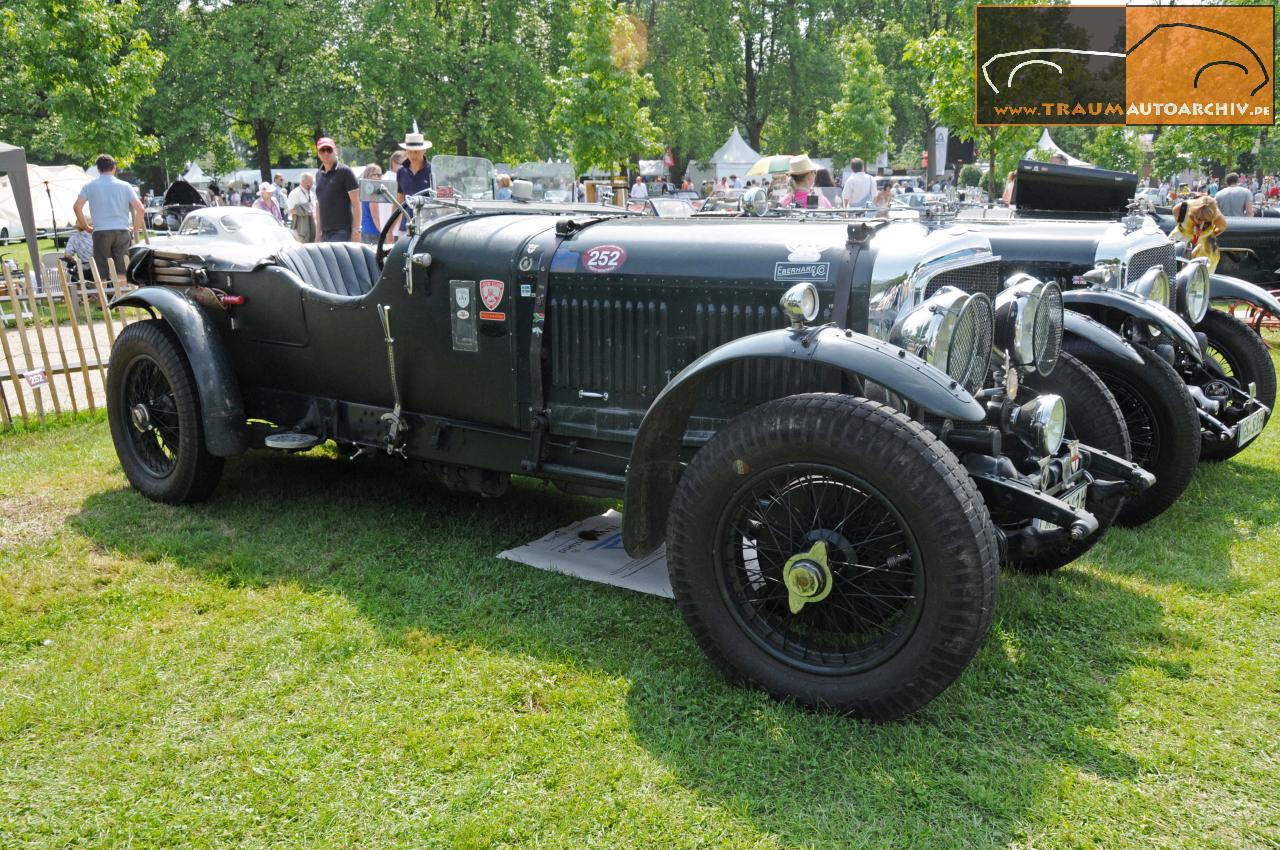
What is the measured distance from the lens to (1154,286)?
207 inches

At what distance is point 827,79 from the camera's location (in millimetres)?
39031

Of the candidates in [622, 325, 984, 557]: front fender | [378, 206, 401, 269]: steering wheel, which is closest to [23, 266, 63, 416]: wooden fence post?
[378, 206, 401, 269]: steering wheel

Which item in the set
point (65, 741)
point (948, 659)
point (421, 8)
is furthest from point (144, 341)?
point (421, 8)

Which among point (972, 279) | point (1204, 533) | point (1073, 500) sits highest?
point (972, 279)

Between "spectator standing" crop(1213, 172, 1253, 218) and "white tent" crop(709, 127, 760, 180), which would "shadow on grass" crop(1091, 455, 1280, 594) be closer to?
"spectator standing" crop(1213, 172, 1253, 218)

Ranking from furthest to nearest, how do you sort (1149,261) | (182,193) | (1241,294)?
(182,193) < (1241,294) < (1149,261)

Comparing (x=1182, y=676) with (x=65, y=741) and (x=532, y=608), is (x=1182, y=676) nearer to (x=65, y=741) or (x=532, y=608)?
(x=532, y=608)

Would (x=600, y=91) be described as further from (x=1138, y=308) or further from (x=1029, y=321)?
(x=1029, y=321)

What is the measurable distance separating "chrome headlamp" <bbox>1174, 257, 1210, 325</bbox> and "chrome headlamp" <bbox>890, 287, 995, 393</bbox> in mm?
2619

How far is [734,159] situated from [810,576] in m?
34.6

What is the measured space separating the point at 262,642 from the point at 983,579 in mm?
2480

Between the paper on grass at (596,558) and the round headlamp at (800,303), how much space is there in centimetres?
136

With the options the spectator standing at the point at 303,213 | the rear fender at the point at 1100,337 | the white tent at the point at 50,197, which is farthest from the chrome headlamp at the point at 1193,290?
the white tent at the point at 50,197

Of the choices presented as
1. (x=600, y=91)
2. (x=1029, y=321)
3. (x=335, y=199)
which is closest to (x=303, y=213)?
(x=335, y=199)
